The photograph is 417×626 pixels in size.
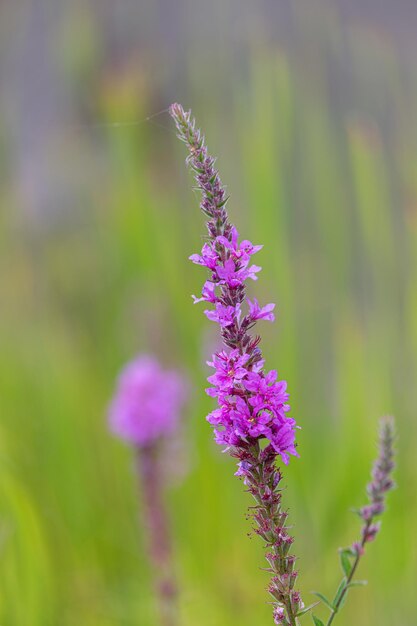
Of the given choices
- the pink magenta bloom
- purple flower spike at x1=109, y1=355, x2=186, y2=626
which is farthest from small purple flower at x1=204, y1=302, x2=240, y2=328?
the pink magenta bloom

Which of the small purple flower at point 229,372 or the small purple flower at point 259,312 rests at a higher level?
the small purple flower at point 259,312

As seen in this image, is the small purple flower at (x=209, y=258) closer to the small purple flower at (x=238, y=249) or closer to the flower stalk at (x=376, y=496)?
the small purple flower at (x=238, y=249)

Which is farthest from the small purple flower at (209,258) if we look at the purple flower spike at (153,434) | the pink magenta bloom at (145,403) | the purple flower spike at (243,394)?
the pink magenta bloom at (145,403)

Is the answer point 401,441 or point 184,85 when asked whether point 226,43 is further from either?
point 401,441

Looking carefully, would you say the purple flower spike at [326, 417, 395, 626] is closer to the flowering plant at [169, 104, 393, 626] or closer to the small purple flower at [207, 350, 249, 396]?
the flowering plant at [169, 104, 393, 626]

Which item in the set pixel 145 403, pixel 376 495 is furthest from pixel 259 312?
pixel 145 403
